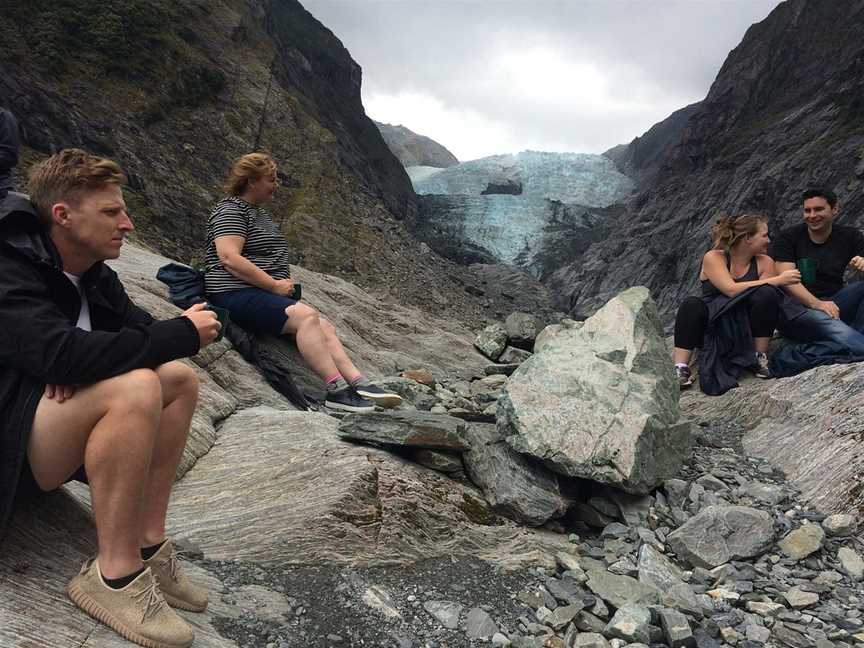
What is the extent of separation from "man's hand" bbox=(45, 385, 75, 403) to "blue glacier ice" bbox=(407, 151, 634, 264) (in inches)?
1740

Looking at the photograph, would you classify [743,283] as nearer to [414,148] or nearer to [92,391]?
[92,391]

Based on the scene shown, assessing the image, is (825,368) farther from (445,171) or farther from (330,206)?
(445,171)

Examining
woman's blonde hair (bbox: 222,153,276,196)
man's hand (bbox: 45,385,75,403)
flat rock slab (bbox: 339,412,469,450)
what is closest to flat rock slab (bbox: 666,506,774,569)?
flat rock slab (bbox: 339,412,469,450)

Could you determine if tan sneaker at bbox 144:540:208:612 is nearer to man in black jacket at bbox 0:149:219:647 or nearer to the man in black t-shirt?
man in black jacket at bbox 0:149:219:647

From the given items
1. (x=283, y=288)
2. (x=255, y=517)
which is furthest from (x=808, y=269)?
(x=255, y=517)

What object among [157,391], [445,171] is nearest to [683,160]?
[445,171]

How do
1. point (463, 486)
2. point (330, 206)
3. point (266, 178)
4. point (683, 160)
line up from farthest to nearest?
point (683, 160)
point (330, 206)
point (266, 178)
point (463, 486)

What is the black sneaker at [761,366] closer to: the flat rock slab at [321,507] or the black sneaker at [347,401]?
the flat rock slab at [321,507]

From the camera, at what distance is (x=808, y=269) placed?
23.2ft

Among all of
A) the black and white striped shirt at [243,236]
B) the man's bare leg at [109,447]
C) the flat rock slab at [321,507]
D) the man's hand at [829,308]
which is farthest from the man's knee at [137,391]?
the man's hand at [829,308]

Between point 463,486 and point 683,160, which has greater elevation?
point 683,160

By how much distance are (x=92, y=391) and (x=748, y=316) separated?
679 centimetres

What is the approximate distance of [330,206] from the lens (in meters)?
27.5

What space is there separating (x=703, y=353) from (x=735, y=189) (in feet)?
100
